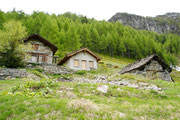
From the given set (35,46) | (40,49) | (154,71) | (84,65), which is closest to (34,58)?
(40,49)

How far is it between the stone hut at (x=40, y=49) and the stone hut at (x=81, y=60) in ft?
12.2

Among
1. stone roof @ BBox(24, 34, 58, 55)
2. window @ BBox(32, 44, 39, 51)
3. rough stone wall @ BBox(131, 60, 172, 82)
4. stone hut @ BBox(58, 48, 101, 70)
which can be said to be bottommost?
rough stone wall @ BBox(131, 60, 172, 82)

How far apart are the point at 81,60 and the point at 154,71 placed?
1560 centimetres

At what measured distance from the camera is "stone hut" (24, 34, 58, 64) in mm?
32531

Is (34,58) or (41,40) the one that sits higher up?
(41,40)

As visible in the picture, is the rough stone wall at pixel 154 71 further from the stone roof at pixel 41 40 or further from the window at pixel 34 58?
the window at pixel 34 58

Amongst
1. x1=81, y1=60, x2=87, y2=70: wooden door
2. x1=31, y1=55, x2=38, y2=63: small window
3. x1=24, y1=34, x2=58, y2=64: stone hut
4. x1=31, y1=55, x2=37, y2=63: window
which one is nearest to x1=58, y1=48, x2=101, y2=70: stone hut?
x1=81, y1=60, x2=87, y2=70: wooden door

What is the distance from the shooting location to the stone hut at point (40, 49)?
32531mm

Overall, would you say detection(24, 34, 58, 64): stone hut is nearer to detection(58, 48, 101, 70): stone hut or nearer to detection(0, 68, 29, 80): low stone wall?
detection(58, 48, 101, 70): stone hut

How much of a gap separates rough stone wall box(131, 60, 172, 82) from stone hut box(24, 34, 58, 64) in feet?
65.4

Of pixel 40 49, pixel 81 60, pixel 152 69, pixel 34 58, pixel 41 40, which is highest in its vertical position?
pixel 41 40

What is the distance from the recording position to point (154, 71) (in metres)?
27.0

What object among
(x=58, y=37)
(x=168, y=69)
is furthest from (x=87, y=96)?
(x=58, y=37)

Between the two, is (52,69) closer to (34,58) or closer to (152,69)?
(34,58)
